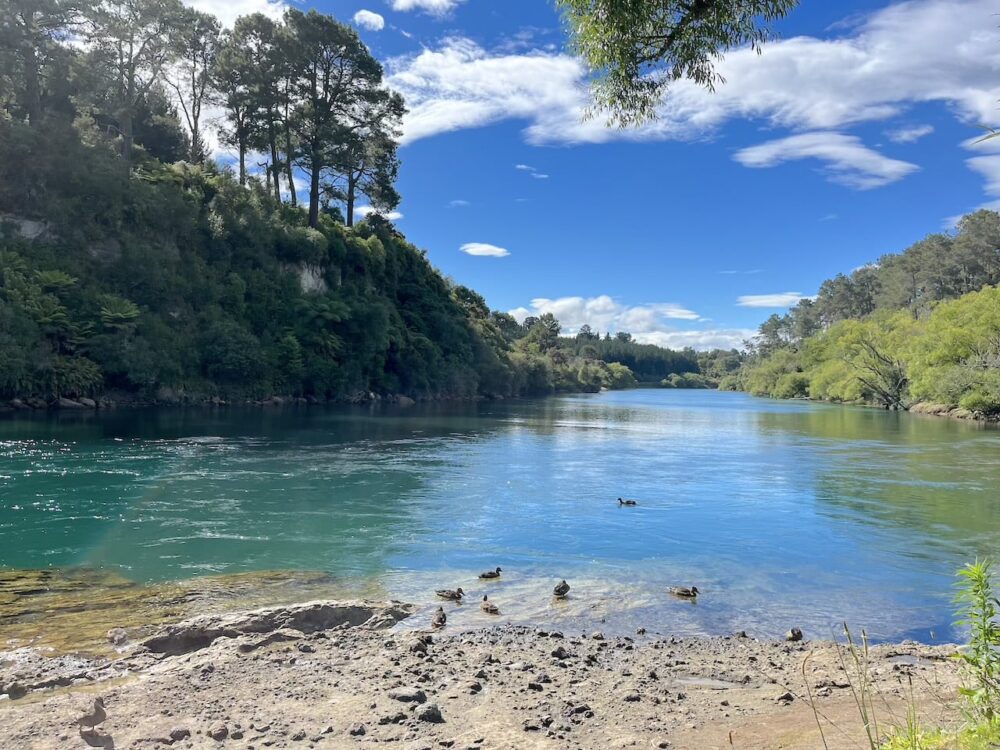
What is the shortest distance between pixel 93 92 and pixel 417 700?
2453 inches

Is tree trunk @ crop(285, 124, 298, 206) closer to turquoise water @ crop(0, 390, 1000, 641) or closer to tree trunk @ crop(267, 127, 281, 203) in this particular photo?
tree trunk @ crop(267, 127, 281, 203)

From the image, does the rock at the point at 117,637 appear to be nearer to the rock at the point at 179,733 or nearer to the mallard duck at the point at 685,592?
the rock at the point at 179,733

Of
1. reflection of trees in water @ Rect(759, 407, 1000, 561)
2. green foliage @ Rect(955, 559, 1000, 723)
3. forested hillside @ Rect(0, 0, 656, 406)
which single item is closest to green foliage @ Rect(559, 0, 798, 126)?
green foliage @ Rect(955, 559, 1000, 723)

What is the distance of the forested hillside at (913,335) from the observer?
2410 inches

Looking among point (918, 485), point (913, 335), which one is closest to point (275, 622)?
point (918, 485)

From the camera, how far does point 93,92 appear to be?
5441cm

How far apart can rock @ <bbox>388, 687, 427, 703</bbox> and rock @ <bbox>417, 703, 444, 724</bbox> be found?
316mm

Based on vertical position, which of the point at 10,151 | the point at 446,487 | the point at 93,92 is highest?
the point at 93,92

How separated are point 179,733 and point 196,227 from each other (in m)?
57.6

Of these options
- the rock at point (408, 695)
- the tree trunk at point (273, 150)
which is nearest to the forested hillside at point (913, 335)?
the rock at point (408, 695)

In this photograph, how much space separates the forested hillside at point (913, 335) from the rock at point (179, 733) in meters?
61.3

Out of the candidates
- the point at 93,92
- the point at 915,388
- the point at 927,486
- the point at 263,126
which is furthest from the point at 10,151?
the point at 915,388

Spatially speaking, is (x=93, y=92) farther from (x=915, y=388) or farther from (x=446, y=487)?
(x=915, y=388)

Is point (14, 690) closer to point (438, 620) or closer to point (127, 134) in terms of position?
point (438, 620)
